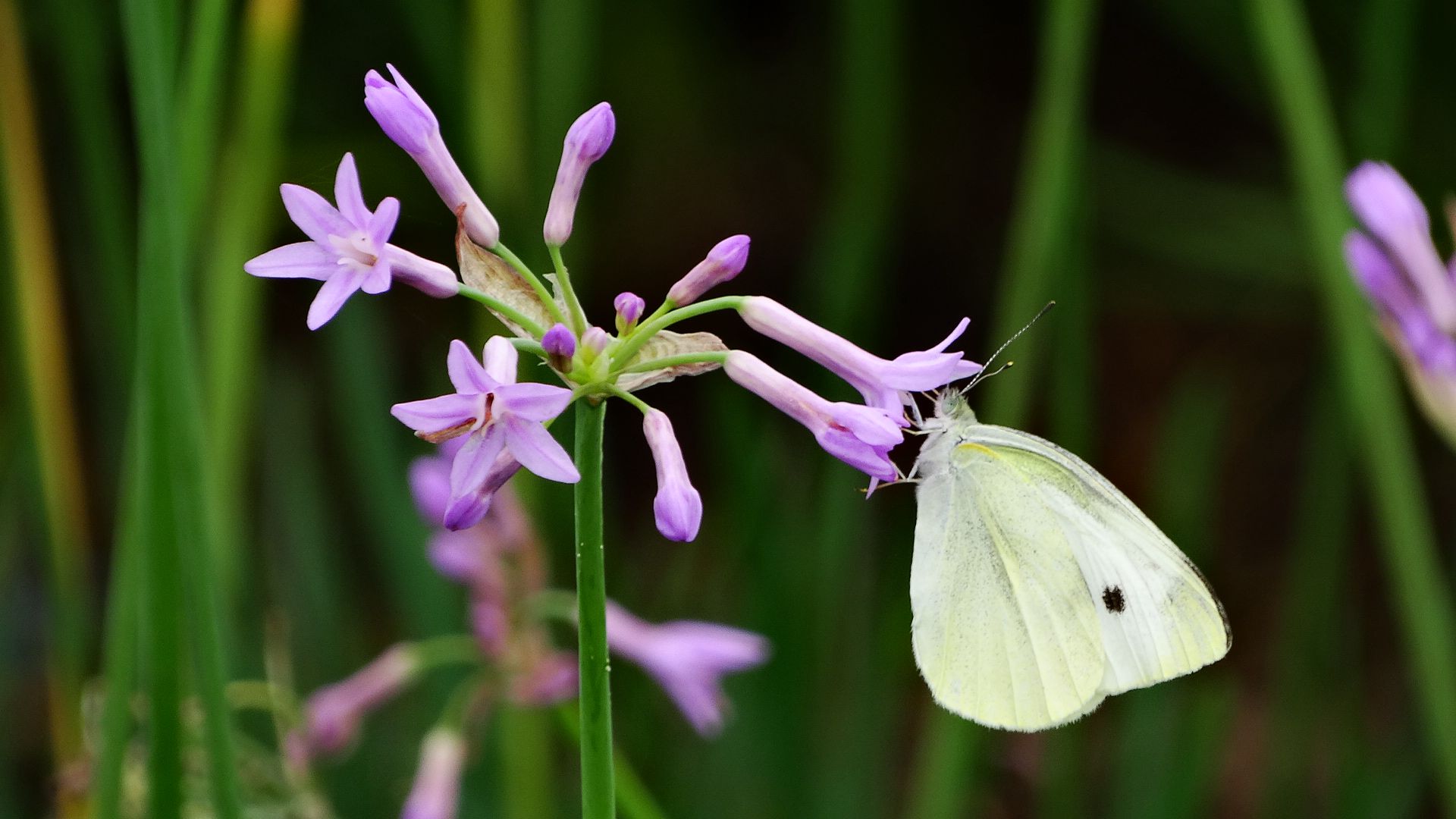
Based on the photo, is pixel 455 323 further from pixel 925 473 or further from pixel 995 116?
pixel 995 116

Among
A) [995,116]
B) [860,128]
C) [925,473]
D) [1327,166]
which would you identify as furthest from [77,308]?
[1327,166]

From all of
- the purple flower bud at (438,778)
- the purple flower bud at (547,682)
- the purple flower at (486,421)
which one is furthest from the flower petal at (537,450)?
the purple flower bud at (438,778)

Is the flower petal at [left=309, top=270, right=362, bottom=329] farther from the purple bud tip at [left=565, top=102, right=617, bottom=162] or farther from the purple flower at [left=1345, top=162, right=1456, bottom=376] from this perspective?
the purple flower at [left=1345, top=162, right=1456, bottom=376]

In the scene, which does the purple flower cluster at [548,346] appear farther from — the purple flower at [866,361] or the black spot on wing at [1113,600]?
the black spot on wing at [1113,600]

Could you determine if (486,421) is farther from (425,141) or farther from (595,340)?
(425,141)

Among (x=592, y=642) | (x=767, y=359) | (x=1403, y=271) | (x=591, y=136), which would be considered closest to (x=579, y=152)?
(x=591, y=136)

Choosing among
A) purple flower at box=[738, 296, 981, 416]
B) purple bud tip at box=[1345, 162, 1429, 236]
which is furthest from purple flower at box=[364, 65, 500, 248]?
purple bud tip at box=[1345, 162, 1429, 236]

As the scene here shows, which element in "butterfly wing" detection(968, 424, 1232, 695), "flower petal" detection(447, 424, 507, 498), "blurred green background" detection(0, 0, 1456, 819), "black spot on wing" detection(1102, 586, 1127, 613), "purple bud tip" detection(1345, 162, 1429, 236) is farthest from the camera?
"blurred green background" detection(0, 0, 1456, 819)
